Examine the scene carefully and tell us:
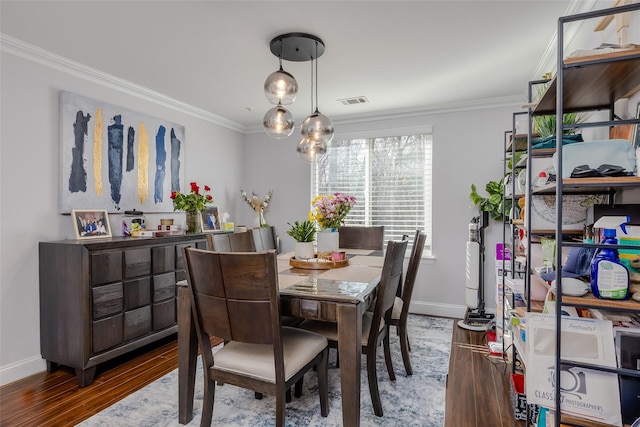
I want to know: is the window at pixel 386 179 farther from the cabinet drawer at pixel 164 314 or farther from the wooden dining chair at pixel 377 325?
the cabinet drawer at pixel 164 314

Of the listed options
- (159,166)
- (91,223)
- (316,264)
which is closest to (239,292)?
(316,264)

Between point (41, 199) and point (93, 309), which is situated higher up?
point (41, 199)

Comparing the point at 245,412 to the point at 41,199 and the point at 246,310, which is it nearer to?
the point at 246,310

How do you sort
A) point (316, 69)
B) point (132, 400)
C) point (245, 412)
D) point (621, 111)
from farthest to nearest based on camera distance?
1. point (316, 69)
2. point (132, 400)
3. point (245, 412)
4. point (621, 111)

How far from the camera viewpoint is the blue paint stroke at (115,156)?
320 centimetres

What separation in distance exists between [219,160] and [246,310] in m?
3.44

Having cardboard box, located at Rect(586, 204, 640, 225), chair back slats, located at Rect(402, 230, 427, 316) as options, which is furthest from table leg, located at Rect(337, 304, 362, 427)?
cardboard box, located at Rect(586, 204, 640, 225)

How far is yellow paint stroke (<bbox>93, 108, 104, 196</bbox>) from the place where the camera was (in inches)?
120

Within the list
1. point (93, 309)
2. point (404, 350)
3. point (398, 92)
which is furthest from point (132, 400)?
→ point (398, 92)

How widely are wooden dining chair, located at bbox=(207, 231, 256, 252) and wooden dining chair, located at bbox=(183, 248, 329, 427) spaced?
705mm

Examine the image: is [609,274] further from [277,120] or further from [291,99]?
[277,120]

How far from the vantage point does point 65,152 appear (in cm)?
284

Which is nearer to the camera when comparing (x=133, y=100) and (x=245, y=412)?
(x=245, y=412)

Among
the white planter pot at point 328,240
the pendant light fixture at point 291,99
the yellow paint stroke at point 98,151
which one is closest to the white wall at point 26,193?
the yellow paint stroke at point 98,151
